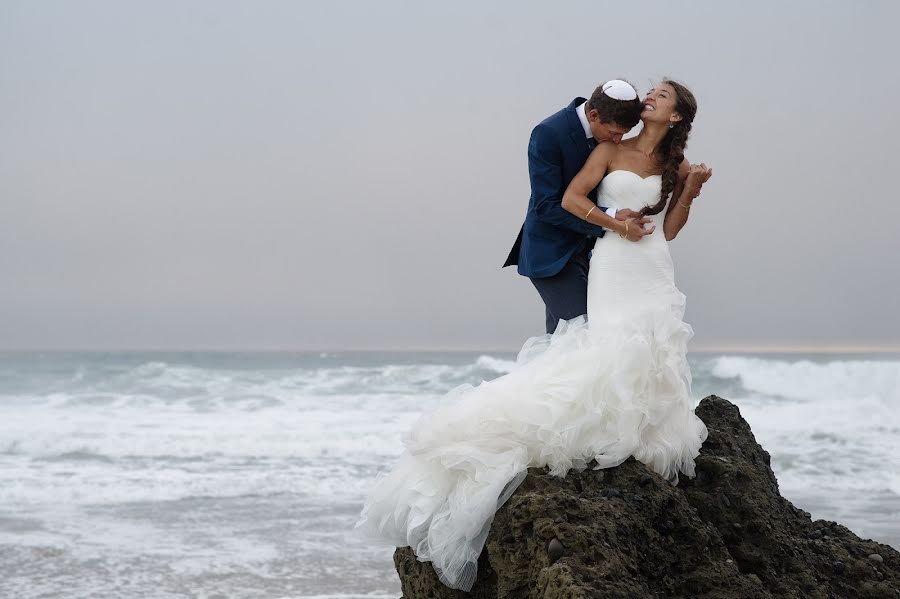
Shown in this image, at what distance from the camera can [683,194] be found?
467 cm

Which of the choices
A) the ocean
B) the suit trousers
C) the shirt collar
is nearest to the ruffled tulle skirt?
the suit trousers

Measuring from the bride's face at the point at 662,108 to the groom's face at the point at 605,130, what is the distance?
0.11 metres

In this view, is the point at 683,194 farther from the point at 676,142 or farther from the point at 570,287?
the point at 570,287

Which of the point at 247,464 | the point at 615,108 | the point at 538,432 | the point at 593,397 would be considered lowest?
the point at 247,464

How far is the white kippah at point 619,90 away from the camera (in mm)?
4504

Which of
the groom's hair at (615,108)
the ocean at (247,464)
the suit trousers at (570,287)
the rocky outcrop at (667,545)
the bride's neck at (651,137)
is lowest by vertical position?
the ocean at (247,464)

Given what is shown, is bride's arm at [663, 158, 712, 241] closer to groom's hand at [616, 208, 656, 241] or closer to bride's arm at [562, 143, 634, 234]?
groom's hand at [616, 208, 656, 241]

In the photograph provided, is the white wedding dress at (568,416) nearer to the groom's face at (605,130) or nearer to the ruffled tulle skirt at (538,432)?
the ruffled tulle skirt at (538,432)

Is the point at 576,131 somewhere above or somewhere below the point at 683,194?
above

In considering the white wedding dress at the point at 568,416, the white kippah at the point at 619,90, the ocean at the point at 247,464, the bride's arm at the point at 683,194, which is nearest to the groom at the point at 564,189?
the white kippah at the point at 619,90

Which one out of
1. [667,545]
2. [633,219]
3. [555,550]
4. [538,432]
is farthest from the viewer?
[633,219]

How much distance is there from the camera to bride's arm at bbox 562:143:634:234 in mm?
4488

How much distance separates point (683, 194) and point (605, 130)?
1.56 feet

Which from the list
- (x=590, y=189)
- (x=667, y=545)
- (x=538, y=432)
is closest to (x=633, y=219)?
(x=590, y=189)
